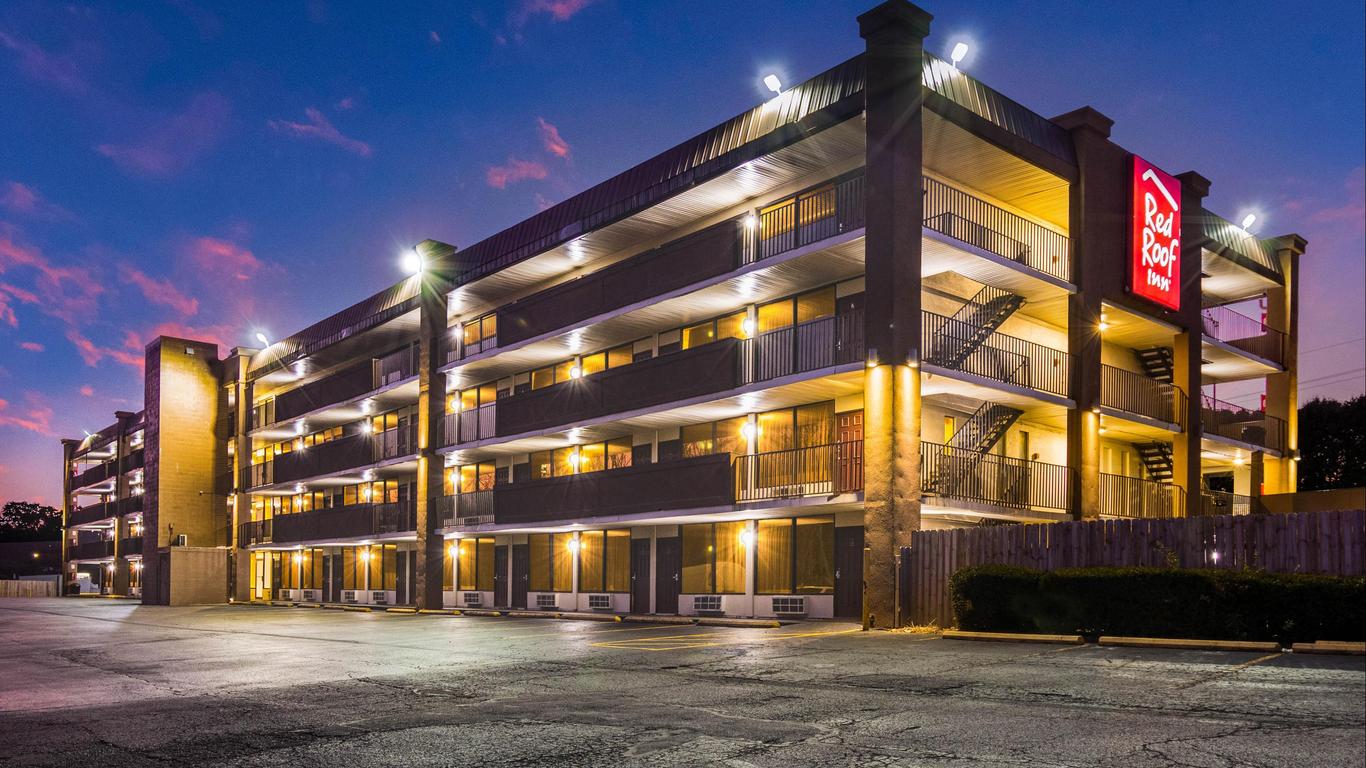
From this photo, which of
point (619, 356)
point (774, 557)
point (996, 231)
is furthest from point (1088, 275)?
point (619, 356)

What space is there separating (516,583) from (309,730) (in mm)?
29591

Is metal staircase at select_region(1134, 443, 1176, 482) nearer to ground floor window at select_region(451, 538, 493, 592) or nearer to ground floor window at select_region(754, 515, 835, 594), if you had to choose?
ground floor window at select_region(754, 515, 835, 594)

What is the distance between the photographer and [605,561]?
35000mm

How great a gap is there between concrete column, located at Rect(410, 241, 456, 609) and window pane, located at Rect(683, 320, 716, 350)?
12432mm

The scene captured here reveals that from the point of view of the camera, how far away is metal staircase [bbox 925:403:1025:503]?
965 inches

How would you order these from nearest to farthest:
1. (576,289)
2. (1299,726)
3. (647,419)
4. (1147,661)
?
(1299,726)
(1147,661)
(647,419)
(576,289)

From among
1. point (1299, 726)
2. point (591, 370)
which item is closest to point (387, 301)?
point (591, 370)

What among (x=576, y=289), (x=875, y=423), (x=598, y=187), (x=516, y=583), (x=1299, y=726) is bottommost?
(x=516, y=583)

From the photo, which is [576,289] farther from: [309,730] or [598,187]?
[309,730]

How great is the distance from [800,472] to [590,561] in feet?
37.5

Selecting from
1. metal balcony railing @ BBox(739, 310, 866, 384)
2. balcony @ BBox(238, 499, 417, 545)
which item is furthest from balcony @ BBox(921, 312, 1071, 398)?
balcony @ BBox(238, 499, 417, 545)

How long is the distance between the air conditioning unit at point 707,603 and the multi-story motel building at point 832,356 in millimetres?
108

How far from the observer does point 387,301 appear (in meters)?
45.3

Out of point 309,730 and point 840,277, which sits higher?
point 840,277
